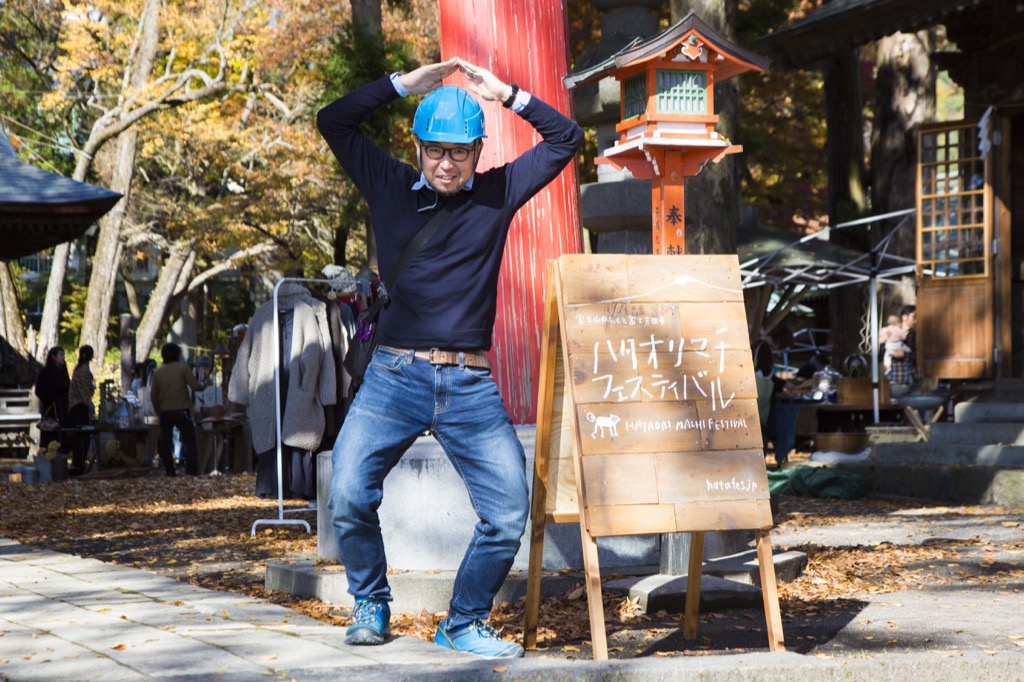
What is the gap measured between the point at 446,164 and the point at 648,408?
1.18 m

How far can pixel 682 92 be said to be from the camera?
20.9 ft

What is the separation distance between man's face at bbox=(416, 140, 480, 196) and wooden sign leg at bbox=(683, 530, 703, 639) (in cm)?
178

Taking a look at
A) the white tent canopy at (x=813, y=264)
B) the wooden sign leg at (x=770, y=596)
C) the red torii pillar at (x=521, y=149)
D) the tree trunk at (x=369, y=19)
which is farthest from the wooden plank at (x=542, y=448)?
the white tent canopy at (x=813, y=264)

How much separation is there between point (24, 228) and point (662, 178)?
13.3 meters

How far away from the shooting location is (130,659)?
4750mm

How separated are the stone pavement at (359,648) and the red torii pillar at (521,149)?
2.04 metres

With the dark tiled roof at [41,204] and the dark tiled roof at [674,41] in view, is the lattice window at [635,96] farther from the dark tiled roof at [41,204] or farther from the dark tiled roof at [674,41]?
the dark tiled roof at [41,204]

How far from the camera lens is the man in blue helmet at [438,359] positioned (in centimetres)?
480

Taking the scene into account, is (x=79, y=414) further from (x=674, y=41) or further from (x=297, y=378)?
(x=674, y=41)

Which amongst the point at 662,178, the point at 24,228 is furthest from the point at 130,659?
the point at 24,228

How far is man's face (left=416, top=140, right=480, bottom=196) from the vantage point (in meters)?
4.81

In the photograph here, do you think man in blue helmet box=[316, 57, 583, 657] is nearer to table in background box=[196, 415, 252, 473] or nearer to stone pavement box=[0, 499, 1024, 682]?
stone pavement box=[0, 499, 1024, 682]

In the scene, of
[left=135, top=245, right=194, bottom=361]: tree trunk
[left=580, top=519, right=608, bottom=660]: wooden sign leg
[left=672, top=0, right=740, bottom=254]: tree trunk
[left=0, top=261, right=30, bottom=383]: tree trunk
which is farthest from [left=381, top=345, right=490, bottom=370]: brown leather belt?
[left=135, top=245, right=194, bottom=361]: tree trunk

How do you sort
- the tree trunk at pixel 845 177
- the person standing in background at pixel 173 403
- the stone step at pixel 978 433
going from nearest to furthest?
the stone step at pixel 978 433 → the person standing in background at pixel 173 403 → the tree trunk at pixel 845 177
